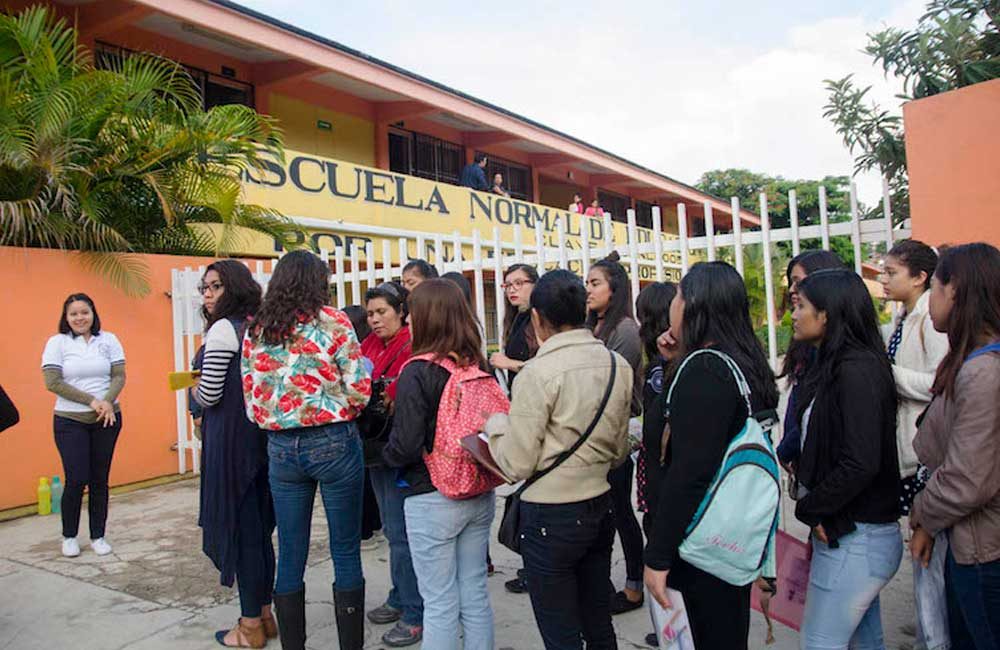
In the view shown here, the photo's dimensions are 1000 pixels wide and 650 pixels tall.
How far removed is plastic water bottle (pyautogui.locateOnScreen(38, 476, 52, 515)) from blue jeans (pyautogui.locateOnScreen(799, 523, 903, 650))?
6.20 metres

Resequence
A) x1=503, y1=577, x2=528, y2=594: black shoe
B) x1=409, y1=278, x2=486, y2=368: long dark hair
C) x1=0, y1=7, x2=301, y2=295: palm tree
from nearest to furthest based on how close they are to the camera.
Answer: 1. x1=409, y1=278, x2=486, y2=368: long dark hair
2. x1=503, y1=577, x2=528, y2=594: black shoe
3. x1=0, y1=7, x2=301, y2=295: palm tree

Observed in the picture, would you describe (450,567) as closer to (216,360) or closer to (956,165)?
(216,360)

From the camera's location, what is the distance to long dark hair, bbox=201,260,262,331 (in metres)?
3.40

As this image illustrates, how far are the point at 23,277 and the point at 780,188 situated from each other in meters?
34.4

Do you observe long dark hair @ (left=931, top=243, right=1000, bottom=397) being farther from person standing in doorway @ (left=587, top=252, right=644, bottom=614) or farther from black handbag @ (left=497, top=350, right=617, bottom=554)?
person standing in doorway @ (left=587, top=252, right=644, bottom=614)

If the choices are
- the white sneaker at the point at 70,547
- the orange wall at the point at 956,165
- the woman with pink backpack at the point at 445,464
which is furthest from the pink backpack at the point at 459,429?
the orange wall at the point at 956,165

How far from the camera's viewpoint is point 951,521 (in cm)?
207

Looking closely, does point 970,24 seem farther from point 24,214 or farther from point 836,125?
point 24,214

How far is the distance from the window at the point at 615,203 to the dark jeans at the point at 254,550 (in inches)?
753

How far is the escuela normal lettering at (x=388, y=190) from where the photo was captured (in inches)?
405

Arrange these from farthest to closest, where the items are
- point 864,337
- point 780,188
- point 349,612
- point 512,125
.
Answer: point 780,188 < point 512,125 < point 349,612 < point 864,337

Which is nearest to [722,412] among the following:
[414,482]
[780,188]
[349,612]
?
[414,482]

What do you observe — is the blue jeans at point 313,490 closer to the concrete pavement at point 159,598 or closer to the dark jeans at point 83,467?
the concrete pavement at point 159,598

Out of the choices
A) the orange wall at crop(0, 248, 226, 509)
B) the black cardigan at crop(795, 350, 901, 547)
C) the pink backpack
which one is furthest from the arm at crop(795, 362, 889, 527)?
the orange wall at crop(0, 248, 226, 509)
